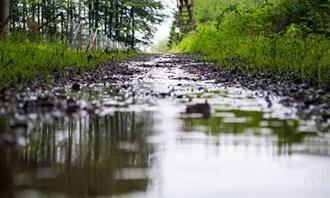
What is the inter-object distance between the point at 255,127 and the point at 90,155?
1556mm

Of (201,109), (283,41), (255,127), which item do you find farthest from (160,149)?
(283,41)

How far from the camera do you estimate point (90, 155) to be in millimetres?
3268

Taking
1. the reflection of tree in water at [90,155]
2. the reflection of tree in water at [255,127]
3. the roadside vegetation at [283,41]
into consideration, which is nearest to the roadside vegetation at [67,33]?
the reflection of tree in water at [90,155]

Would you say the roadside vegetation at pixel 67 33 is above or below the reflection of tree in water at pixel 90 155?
above

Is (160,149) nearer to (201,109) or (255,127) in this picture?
(255,127)

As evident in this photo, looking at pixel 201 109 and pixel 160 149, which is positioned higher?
pixel 201 109

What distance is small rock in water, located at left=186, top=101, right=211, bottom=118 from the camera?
16.6ft

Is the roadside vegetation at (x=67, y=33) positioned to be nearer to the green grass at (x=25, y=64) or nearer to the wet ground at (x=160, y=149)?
the green grass at (x=25, y=64)

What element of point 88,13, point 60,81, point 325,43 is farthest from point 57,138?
point 88,13

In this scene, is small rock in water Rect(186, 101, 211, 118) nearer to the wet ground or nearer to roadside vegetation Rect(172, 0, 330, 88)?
the wet ground

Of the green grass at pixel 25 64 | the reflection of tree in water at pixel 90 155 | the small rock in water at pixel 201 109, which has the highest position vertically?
the green grass at pixel 25 64

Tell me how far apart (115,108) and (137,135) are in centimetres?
147

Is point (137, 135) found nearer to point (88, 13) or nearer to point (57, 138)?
point (57, 138)

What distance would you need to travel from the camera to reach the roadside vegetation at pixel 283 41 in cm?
825
